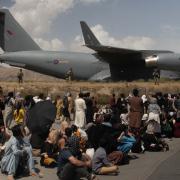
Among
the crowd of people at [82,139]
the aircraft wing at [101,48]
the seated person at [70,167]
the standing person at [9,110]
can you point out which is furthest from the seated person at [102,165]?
the aircraft wing at [101,48]

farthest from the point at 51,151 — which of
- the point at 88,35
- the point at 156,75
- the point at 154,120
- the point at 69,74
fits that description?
the point at 88,35

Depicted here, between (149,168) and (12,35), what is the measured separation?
3193 cm

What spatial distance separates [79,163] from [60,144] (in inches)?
52.0

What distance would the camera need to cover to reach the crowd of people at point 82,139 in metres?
7.99

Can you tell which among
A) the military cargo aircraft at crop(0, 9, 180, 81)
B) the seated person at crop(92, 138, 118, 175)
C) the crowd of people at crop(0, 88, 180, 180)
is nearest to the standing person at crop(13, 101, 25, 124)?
the crowd of people at crop(0, 88, 180, 180)

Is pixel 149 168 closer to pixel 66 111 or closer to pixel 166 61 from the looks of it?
pixel 66 111

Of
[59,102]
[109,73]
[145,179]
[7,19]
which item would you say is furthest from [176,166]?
[7,19]

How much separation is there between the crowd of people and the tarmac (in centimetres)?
21

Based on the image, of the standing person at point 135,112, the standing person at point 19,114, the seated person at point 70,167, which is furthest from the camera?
the standing person at point 19,114

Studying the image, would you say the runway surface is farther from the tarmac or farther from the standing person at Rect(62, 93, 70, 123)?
the standing person at Rect(62, 93, 70, 123)

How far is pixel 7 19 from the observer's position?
39594 millimetres

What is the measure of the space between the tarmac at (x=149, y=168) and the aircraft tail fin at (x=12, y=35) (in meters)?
29.6

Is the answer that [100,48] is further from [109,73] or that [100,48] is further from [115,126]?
[115,126]

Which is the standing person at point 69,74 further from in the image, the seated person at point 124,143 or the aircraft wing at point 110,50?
the seated person at point 124,143
